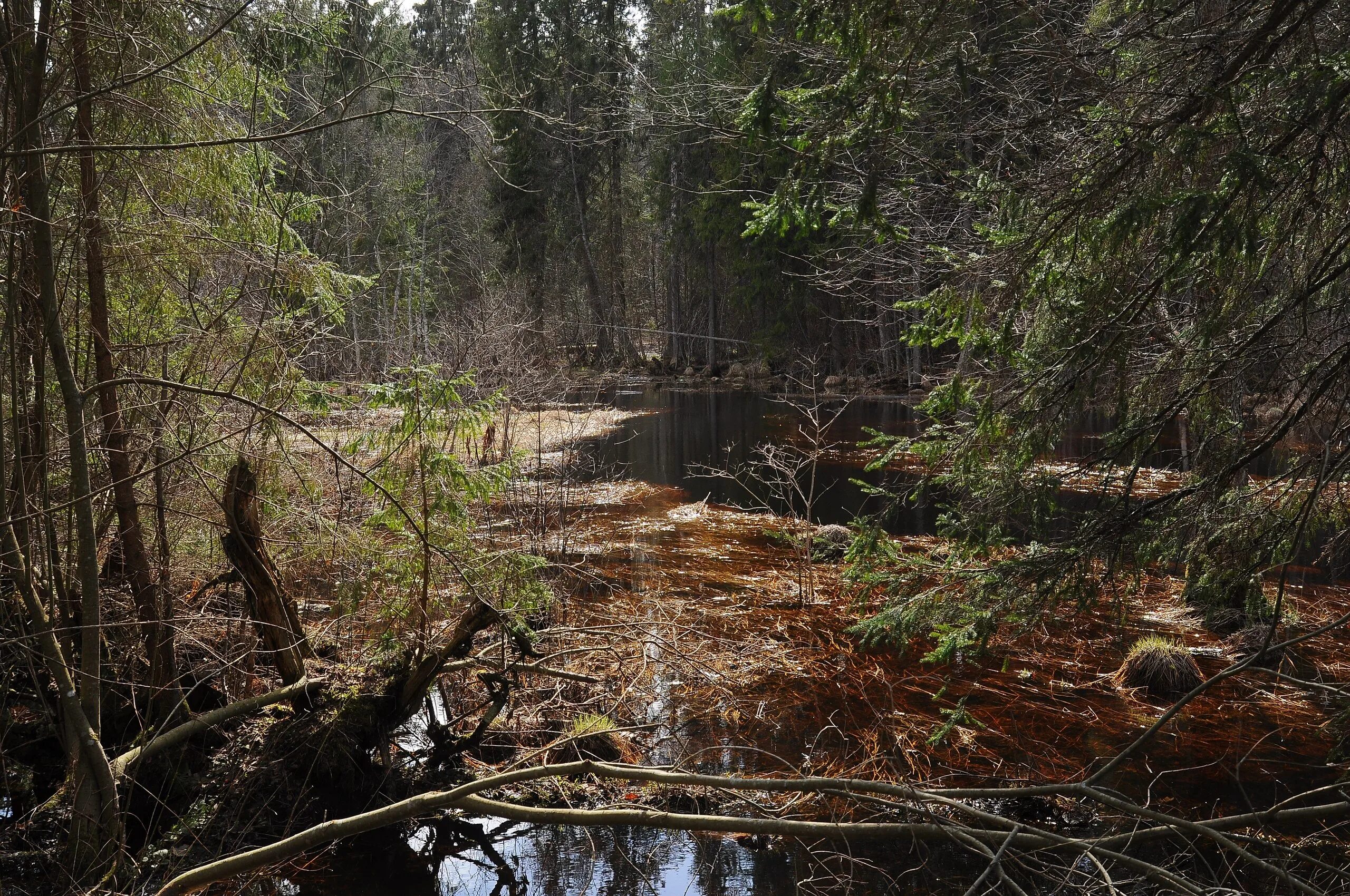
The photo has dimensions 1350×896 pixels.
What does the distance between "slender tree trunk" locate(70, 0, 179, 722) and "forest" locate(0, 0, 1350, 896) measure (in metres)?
0.03

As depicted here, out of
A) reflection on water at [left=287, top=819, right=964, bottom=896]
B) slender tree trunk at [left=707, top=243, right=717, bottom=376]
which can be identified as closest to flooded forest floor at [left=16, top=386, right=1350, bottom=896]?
reflection on water at [left=287, top=819, right=964, bottom=896]

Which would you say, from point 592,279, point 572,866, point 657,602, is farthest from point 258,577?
point 592,279

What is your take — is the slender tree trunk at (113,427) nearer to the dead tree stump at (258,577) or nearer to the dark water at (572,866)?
the dead tree stump at (258,577)

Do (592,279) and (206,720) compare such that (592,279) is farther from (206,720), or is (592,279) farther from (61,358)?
(61,358)

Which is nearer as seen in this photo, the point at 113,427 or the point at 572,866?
the point at 113,427

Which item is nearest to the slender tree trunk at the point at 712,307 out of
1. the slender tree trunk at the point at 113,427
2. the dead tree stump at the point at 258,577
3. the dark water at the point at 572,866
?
the dead tree stump at the point at 258,577

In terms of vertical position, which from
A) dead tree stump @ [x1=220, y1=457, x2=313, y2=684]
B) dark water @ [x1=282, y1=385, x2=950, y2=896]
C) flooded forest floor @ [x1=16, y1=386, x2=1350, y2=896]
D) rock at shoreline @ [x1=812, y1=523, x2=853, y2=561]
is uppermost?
dead tree stump @ [x1=220, y1=457, x2=313, y2=684]

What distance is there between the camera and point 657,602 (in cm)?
785

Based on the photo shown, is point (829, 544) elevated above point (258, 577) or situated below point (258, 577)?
below

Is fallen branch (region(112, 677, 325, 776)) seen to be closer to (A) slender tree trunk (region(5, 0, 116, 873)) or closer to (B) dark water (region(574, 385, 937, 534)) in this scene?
(A) slender tree trunk (region(5, 0, 116, 873))

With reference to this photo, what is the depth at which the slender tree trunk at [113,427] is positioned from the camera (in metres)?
4.07

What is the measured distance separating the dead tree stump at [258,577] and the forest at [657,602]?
3 centimetres

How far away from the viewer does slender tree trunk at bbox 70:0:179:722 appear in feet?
13.4

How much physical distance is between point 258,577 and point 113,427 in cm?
128
